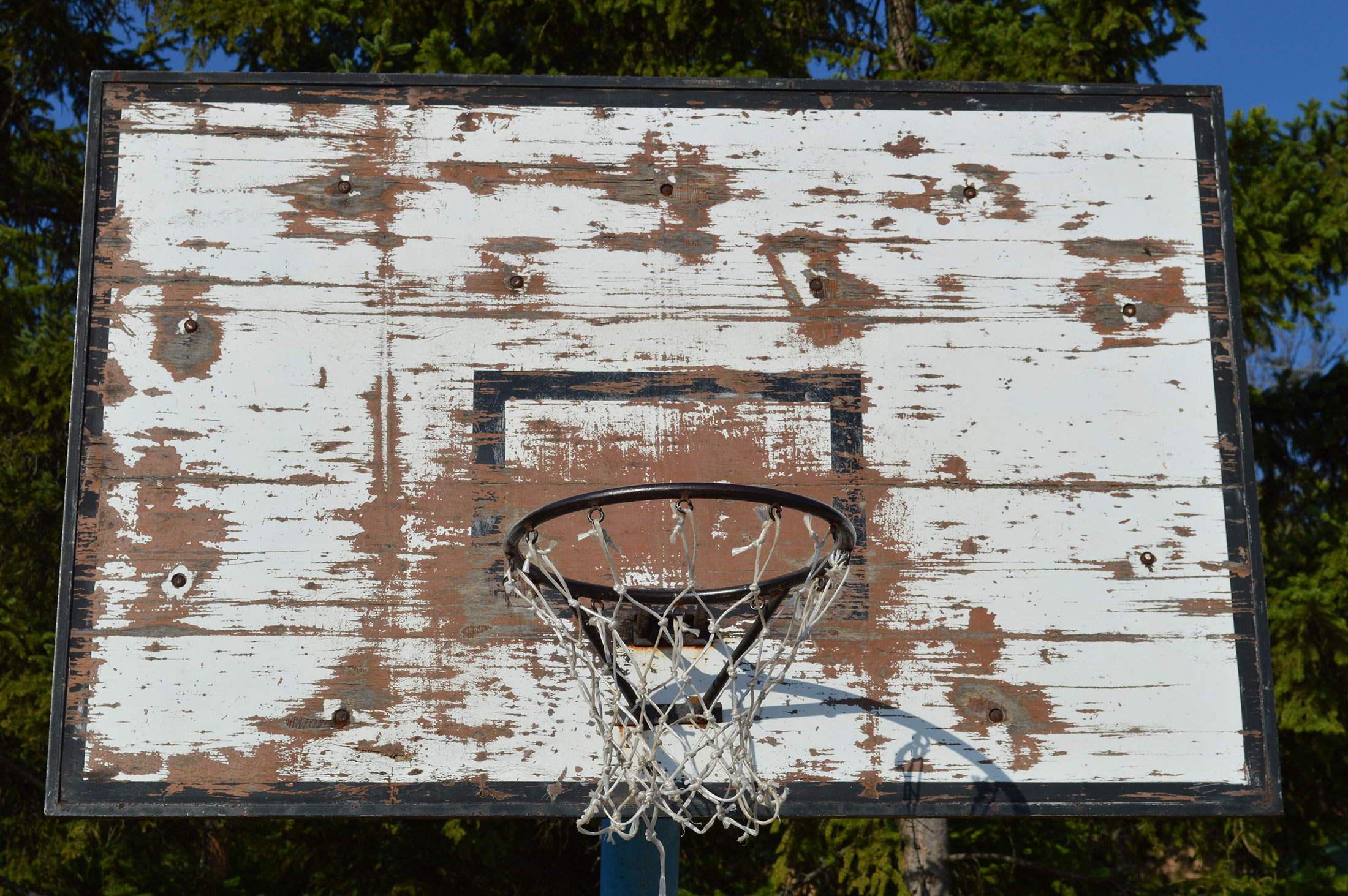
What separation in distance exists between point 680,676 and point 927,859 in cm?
410

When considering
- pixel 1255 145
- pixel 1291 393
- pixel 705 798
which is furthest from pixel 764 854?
pixel 1255 145

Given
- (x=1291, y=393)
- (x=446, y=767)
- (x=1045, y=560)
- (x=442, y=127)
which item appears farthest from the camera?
(x=1291, y=393)

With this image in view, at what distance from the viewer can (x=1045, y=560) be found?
3059mm

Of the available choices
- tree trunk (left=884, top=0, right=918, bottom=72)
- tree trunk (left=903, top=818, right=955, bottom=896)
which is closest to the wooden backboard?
tree trunk (left=903, top=818, right=955, bottom=896)

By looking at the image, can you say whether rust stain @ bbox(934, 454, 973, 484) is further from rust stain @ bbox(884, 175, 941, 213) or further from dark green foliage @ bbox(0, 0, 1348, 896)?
dark green foliage @ bbox(0, 0, 1348, 896)

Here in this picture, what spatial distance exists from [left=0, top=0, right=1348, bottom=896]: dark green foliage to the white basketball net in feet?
11.8

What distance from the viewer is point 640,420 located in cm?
310

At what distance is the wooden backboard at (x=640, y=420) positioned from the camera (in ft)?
9.42

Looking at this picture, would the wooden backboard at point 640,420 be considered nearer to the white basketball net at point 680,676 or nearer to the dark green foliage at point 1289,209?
the white basketball net at point 680,676

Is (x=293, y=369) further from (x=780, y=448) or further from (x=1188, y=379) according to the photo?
(x=1188, y=379)

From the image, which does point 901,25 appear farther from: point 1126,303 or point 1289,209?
point 1126,303

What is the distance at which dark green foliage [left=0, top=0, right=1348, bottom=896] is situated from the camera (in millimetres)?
6133

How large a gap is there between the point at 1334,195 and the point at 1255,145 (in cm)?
59

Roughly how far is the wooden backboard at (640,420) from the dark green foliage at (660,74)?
276 centimetres
